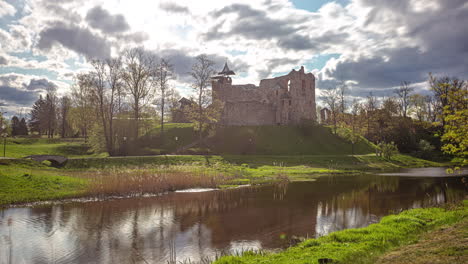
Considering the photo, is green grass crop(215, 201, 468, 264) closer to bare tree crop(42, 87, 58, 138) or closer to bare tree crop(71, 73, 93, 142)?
bare tree crop(71, 73, 93, 142)

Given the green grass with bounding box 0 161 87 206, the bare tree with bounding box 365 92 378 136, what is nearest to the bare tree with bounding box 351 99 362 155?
the bare tree with bounding box 365 92 378 136

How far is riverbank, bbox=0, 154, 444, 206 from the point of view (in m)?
19.4

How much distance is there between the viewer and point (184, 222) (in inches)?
558

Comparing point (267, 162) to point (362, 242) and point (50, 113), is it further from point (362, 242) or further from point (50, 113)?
point (50, 113)

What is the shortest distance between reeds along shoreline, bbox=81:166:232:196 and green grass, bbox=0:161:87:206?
115cm

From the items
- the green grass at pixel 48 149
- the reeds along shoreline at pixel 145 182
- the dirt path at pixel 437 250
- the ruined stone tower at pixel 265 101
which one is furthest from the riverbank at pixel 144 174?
the ruined stone tower at pixel 265 101

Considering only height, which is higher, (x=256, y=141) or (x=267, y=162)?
(x=256, y=141)

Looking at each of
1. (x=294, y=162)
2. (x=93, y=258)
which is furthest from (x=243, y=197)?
(x=294, y=162)

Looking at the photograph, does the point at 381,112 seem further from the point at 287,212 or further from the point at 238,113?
the point at 287,212

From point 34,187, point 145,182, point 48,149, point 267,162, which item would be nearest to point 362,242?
point 145,182

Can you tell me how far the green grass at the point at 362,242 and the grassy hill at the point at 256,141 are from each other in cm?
3560

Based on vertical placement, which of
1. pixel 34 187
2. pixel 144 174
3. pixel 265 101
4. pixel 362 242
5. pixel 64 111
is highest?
pixel 265 101

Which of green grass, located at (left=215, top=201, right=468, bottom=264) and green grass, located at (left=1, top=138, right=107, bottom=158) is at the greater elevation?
green grass, located at (left=1, top=138, right=107, bottom=158)

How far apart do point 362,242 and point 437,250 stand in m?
2.23
